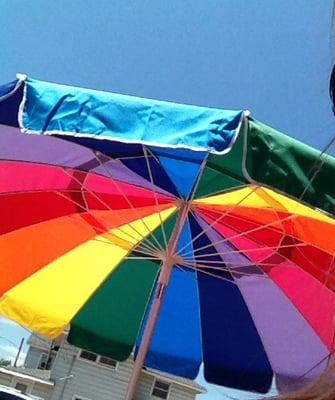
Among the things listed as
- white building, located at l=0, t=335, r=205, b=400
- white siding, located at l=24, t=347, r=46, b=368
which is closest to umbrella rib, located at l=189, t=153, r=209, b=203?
white building, located at l=0, t=335, r=205, b=400

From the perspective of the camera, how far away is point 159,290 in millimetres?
4445

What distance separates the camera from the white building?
63.5 feet

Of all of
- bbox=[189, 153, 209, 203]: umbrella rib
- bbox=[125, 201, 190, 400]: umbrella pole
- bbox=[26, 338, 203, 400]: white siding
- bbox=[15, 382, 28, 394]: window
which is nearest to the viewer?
bbox=[189, 153, 209, 203]: umbrella rib

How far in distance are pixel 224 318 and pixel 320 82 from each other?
4.11 metres

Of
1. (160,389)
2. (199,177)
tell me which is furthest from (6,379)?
(199,177)

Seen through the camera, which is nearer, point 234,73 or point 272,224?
point 234,73

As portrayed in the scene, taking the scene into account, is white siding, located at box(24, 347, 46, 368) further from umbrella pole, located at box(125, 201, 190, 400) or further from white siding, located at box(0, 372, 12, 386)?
umbrella pole, located at box(125, 201, 190, 400)

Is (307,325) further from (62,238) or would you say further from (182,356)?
(62,238)

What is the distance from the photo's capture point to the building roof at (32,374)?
19.5 m

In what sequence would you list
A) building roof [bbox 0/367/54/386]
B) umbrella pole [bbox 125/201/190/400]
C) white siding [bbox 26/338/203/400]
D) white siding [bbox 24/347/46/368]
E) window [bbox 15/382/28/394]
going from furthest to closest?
white siding [bbox 24/347/46/368] → window [bbox 15/382/28/394] → building roof [bbox 0/367/54/386] → white siding [bbox 26/338/203/400] → umbrella pole [bbox 125/201/190/400]

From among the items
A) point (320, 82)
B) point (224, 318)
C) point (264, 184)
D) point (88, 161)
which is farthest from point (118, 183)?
point (320, 82)

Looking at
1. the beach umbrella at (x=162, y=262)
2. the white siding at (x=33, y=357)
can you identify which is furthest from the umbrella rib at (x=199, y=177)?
the white siding at (x=33, y=357)

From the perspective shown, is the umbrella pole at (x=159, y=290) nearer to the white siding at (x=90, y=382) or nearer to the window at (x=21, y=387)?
the white siding at (x=90, y=382)

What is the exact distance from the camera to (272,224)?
165 inches
